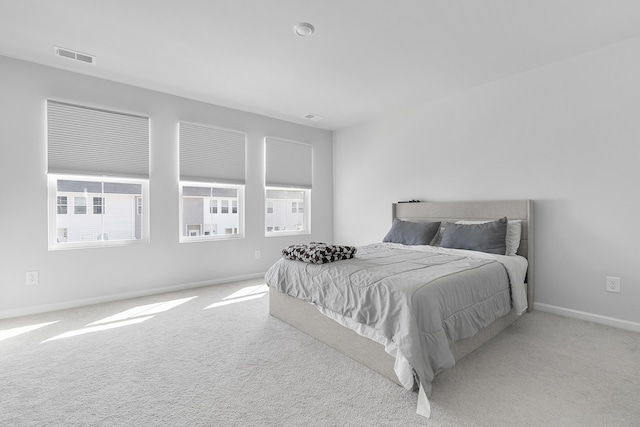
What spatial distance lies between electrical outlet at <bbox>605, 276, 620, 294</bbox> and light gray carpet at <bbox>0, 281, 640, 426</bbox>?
0.35m

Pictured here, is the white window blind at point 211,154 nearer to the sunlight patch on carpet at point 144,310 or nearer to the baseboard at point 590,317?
the sunlight patch on carpet at point 144,310

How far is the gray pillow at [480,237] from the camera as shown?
2980 millimetres

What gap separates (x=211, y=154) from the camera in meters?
4.22

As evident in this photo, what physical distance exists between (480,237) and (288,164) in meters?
3.10

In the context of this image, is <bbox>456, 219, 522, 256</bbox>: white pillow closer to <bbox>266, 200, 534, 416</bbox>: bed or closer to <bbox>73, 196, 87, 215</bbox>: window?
<bbox>266, 200, 534, 416</bbox>: bed

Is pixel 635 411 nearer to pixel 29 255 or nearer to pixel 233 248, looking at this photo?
pixel 233 248

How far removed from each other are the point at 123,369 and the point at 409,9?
326 centimetres

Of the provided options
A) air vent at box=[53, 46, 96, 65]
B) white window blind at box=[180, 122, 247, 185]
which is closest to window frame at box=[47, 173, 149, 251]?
white window blind at box=[180, 122, 247, 185]

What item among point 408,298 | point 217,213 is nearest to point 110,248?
point 217,213

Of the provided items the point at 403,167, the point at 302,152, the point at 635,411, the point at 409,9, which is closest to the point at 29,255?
the point at 302,152

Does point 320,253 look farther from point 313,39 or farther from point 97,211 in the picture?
point 97,211

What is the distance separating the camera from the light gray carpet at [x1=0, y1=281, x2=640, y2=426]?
1.58 metres

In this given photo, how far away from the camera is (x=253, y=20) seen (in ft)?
7.82

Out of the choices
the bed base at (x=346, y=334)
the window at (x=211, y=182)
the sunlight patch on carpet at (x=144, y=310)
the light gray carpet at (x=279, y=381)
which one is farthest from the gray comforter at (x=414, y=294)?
the window at (x=211, y=182)
